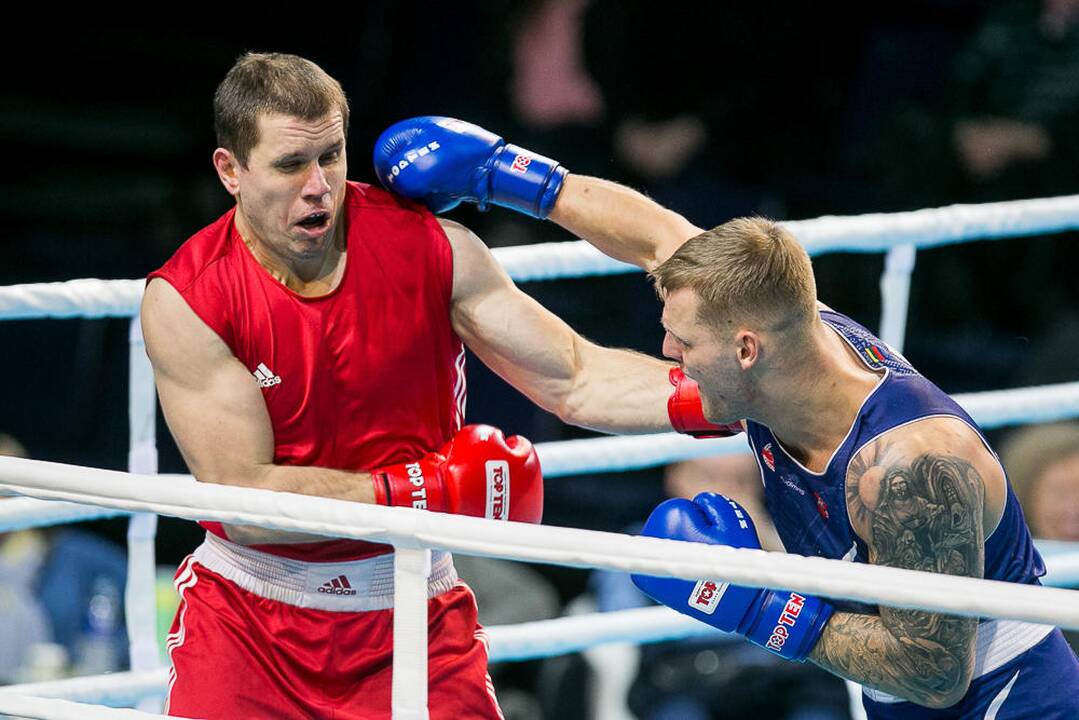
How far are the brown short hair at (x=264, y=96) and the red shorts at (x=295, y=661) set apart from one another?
0.72 meters

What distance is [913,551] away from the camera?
215 centimetres

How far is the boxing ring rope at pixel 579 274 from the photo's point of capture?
2.76 metres

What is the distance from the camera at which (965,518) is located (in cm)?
213

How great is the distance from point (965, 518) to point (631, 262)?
98cm

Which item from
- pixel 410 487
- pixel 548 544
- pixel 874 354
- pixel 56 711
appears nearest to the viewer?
pixel 548 544

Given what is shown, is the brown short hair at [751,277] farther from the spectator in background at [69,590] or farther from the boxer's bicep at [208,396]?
the spectator in background at [69,590]

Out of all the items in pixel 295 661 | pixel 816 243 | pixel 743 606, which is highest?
pixel 816 243

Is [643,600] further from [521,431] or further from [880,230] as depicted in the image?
[880,230]

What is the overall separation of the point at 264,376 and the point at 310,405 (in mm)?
88

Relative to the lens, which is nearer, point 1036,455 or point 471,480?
point 471,480

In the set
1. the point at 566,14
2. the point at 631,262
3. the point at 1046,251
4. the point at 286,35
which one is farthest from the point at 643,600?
the point at 286,35

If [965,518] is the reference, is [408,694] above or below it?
below

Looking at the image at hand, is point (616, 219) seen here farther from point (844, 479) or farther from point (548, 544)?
point (548, 544)

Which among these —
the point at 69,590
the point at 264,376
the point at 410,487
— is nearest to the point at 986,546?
the point at 410,487
